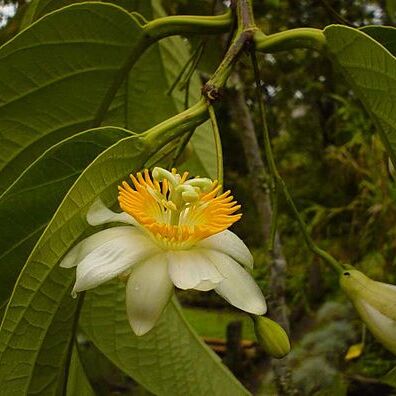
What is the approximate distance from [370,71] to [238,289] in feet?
0.43

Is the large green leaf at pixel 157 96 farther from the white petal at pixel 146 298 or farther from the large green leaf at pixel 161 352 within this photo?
the white petal at pixel 146 298

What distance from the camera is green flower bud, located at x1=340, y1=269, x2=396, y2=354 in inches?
14.9

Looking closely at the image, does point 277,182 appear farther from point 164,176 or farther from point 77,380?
point 77,380

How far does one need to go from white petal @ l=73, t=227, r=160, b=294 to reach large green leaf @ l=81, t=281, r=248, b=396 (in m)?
0.20

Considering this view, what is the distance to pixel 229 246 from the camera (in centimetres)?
38

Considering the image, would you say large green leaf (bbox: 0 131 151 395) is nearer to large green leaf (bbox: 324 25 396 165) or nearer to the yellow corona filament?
the yellow corona filament

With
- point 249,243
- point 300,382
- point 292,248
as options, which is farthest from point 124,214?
point 249,243

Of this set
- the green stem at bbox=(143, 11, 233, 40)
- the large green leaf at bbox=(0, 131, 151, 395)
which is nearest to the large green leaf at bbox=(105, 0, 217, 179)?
the green stem at bbox=(143, 11, 233, 40)

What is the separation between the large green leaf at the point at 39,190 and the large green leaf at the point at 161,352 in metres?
0.15

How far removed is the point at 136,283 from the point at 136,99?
0.34 m

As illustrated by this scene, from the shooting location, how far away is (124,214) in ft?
1.30

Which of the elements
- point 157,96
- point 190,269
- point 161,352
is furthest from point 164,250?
point 157,96

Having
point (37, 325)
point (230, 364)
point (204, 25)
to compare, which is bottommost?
point (230, 364)

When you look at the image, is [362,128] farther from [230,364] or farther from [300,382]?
[300,382]
